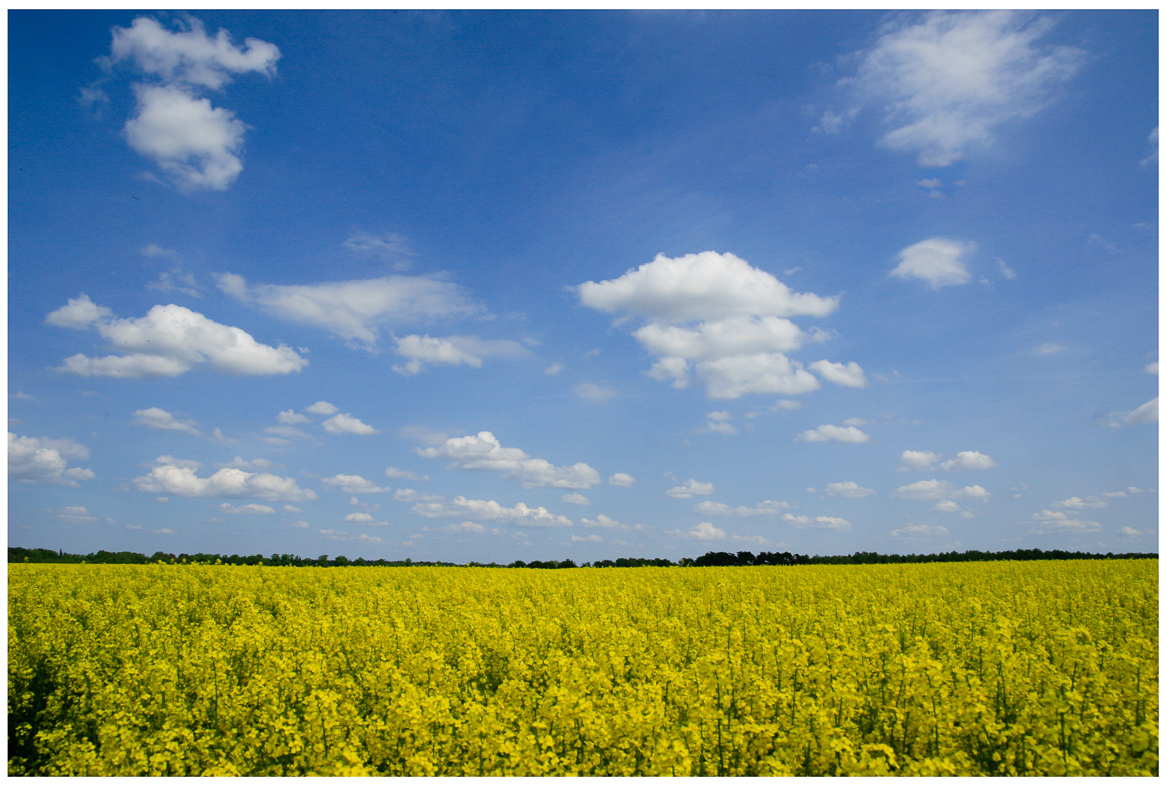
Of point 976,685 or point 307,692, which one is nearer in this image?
point 976,685

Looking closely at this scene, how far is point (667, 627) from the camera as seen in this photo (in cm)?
1112

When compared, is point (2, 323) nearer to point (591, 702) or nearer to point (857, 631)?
point (591, 702)

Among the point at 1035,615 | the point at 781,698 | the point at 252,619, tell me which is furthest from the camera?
the point at 1035,615

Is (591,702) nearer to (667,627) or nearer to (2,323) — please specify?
(667,627)

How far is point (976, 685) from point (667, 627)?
5.75 m

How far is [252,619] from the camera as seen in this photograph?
12.0 m

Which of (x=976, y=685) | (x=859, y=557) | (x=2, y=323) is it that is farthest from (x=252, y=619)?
(x=859, y=557)

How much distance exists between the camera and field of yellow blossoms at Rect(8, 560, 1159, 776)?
18.2ft

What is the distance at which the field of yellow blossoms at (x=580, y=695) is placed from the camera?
554 cm

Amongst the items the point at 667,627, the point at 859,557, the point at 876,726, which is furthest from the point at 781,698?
the point at 859,557

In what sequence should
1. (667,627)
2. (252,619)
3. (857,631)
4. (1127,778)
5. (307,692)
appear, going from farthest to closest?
(252,619)
(667,627)
(857,631)
(307,692)
(1127,778)

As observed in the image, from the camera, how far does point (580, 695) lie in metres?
6.33

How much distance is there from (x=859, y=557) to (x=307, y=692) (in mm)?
48515

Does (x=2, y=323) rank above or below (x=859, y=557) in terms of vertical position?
above
